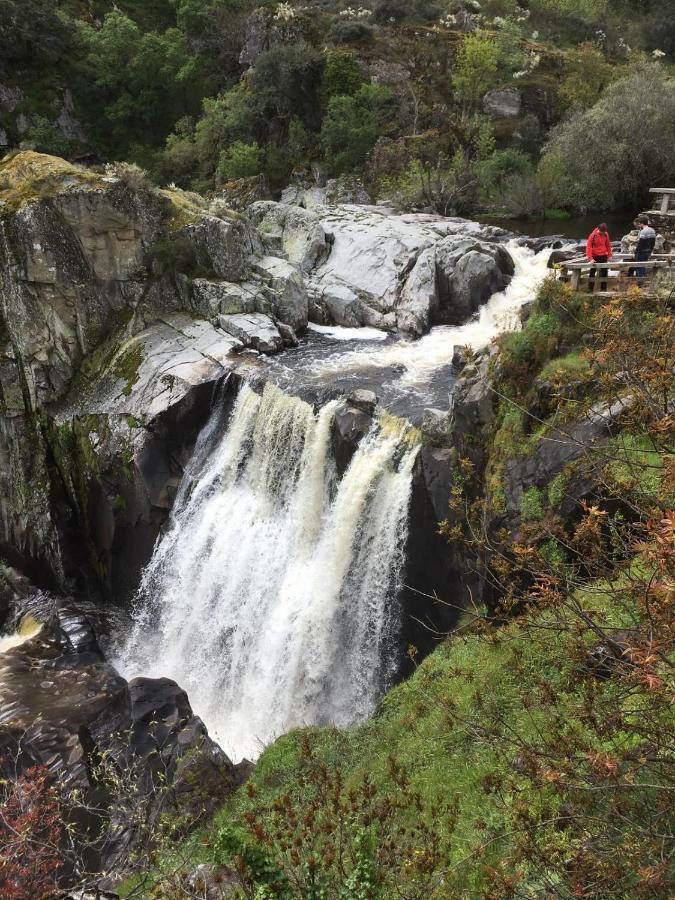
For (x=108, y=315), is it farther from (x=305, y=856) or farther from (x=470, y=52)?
(x=470, y=52)

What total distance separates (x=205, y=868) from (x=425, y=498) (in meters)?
7.72

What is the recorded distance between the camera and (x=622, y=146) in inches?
1003

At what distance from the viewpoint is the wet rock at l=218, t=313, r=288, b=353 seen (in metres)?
18.9

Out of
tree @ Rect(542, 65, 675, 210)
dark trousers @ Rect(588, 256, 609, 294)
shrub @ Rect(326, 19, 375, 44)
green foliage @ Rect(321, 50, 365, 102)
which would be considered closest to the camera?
dark trousers @ Rect(588, 256, 609, 294)

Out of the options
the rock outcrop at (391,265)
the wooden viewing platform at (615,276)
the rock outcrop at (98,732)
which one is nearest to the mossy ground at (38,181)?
the rock outcrop at (391,265)

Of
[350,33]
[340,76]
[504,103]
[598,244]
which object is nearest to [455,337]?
[598,244]

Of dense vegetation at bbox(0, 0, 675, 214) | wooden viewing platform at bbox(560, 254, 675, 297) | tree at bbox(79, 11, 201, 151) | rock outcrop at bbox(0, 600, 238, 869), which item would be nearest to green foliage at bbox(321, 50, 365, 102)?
dense vegetation at bbox(0, 0, 675, 214)

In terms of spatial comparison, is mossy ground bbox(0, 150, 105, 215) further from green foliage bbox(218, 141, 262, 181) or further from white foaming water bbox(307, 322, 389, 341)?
green foliage bbox(218, 141, 262, 181)

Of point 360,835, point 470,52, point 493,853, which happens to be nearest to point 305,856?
point 360,835

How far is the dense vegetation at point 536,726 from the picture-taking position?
12.7ft

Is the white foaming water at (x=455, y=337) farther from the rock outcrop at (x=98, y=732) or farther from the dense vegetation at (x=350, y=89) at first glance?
the rock outcrop at (x=98, y=732)

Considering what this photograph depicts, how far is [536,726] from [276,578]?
9727mm

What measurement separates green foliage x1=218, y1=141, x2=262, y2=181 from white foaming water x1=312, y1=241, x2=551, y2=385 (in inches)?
690

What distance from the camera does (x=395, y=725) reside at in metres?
9.16
